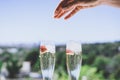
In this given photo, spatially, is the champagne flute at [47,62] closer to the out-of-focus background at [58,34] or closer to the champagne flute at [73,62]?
the champagne flute at [73,62]

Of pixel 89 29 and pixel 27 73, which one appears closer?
pixel 27 73

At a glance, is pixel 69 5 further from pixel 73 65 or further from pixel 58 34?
pixel 73 65

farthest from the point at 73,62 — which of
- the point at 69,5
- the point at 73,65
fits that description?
the point at 69,5

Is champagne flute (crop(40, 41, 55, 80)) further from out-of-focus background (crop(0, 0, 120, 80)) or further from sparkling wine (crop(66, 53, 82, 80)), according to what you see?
out-of-focus background (crop(0, 0, 120, 80))

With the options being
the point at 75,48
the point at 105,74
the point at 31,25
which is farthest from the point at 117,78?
the point at 31,25

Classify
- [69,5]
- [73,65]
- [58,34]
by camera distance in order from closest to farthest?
[73,65]
[69,5]
[58,34]

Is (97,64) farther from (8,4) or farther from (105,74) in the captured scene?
(8,4)
